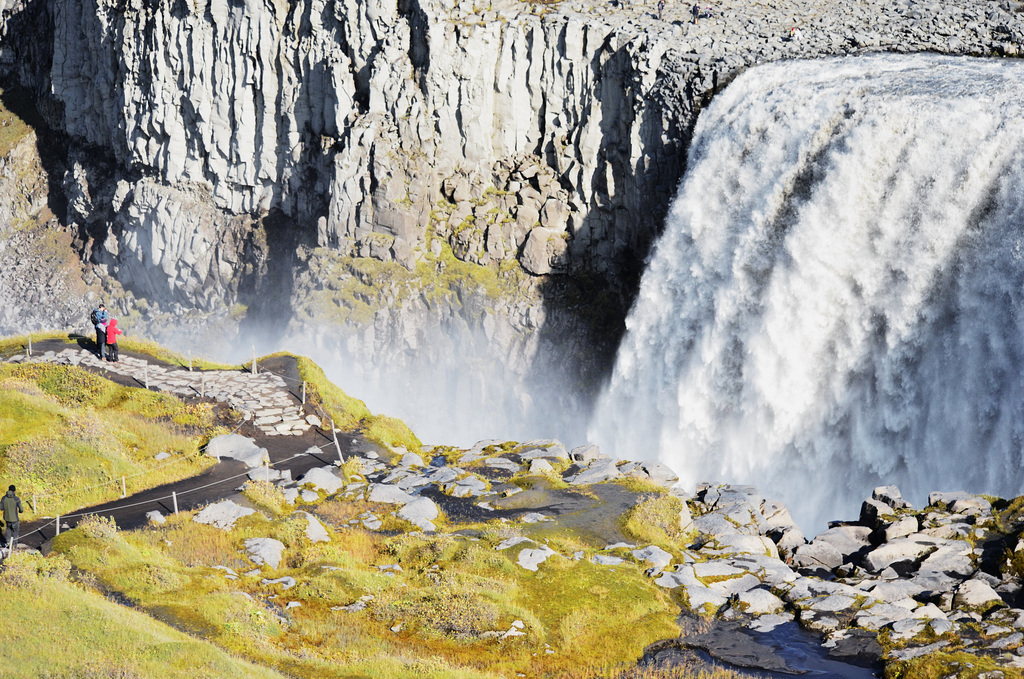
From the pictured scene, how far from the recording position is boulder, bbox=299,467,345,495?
26.6 metres

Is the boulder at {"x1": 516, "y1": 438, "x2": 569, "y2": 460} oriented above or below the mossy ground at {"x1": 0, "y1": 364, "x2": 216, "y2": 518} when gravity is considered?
below

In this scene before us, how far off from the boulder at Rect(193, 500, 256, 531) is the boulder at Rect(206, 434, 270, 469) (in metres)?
4.06

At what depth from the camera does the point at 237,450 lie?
92.0 ft

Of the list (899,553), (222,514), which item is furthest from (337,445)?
(899,553)

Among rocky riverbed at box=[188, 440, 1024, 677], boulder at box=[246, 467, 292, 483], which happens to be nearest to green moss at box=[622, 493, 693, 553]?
rocky riverbed at box=[188, 440, 1024, 677]

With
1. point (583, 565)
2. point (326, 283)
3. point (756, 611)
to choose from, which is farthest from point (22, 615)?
point (326, 283)

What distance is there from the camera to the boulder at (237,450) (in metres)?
27.6

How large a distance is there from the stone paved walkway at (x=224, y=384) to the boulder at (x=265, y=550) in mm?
9217

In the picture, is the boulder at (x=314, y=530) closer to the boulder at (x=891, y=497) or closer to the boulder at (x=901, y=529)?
the boulder at (x=901, y=529)

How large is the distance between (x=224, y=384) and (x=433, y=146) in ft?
94.4

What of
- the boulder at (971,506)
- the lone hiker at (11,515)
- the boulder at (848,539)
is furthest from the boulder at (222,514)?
the boulder at (971,506)

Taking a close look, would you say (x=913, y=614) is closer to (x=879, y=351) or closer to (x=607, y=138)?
(x=879, y=351)

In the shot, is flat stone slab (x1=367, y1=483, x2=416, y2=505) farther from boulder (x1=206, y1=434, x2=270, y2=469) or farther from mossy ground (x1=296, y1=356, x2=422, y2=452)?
mossy ground (x1=296, y1=356, x2=422, y2=452)

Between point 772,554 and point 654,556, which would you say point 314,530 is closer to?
point 654,556
